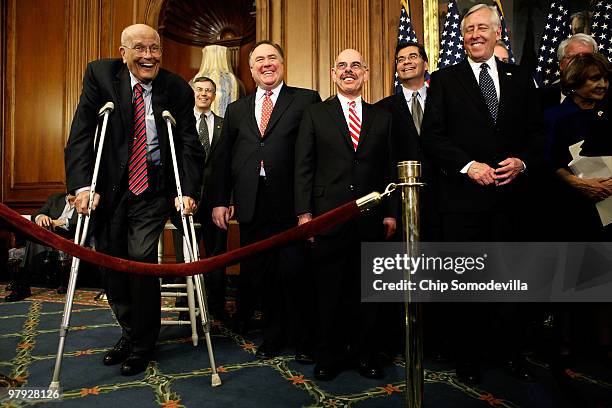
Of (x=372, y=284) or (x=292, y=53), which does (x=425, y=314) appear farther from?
(x=292, y=53)

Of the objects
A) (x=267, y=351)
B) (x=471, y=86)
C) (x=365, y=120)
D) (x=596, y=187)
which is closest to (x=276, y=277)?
(x=267, y=351)

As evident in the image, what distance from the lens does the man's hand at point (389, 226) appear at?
2.56 m

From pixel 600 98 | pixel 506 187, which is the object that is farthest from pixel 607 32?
pixel 506 187

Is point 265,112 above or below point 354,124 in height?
above

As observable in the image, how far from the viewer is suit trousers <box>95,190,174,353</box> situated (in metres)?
2.54

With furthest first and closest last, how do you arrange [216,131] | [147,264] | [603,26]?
[603,26] → [216,131] → [147,264]

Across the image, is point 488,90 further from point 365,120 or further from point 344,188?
point 344,188

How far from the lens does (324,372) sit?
230 centimetres

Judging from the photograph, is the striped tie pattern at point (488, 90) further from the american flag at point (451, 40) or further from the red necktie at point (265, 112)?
the american flag at point (451, 40)

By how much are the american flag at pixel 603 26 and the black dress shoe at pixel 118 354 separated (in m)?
4.72

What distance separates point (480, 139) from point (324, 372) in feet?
4.81

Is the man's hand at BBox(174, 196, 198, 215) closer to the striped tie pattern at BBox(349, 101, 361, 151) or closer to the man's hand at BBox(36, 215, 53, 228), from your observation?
the striped tie pattern at BBox(349, 101, 361, 151)

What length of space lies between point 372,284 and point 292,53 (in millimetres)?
3627

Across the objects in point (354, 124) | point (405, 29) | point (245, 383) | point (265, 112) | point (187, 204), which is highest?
point (405, 29)
